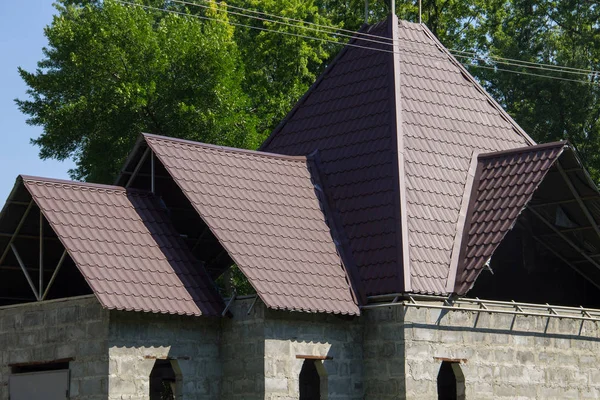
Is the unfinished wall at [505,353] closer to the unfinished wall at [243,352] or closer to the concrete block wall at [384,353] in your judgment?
the concrete block wall at [384,353]

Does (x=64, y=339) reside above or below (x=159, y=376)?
above

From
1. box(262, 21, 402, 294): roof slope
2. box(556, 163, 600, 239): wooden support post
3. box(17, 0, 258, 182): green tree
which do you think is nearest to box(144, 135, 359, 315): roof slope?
box(262, 21, 402, 294): roof slope

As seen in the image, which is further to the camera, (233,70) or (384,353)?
(233,70)

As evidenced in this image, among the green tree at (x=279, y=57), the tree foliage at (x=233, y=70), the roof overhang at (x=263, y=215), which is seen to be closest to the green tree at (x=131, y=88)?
the tree foliage at (x=233, y=70)

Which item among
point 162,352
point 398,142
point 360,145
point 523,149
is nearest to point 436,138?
point 398,142

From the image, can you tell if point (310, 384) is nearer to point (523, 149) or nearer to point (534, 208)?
point (534, 208)

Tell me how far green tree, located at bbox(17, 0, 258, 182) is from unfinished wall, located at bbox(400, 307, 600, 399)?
59.0ft

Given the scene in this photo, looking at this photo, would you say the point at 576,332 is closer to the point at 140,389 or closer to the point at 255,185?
the point at 255,185

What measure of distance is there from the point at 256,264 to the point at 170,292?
1.62m

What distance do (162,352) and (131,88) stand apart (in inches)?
725

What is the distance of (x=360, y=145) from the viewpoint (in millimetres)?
25109

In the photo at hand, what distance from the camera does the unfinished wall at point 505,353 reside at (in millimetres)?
22000

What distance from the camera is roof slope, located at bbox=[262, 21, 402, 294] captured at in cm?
2328

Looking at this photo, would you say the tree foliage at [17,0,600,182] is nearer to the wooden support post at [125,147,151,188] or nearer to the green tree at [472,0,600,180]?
the green tree at [472,0,600,180]
